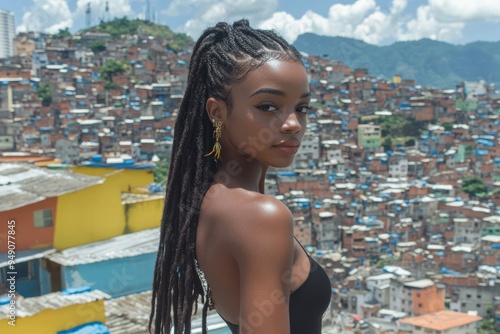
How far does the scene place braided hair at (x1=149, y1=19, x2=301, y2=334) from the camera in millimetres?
851

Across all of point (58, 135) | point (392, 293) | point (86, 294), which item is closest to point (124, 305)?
point (86, 294)

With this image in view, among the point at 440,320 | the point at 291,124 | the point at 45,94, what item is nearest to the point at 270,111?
the point at 291,124

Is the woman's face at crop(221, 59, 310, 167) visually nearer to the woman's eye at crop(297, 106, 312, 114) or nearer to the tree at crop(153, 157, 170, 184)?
the woman's eye at crop(297, 106, 312, 114)

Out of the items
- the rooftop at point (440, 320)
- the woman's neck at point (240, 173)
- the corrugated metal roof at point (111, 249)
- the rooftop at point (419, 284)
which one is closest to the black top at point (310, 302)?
the woman's neck at point (240, 173)

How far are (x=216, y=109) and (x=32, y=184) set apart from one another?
388cm

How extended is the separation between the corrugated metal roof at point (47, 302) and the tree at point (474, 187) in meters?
25.0

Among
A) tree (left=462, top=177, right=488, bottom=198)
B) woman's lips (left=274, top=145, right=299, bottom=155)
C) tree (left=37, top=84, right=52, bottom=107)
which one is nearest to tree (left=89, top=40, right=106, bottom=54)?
tree (left=37, top=84, right=52, bottom=107)

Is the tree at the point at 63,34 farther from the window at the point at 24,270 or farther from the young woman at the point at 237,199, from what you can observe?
the young woman at the point at 237,199

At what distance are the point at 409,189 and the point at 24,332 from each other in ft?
76.9

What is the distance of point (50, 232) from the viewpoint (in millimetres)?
4598

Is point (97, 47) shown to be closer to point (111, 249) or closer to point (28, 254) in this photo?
point (111, 249)

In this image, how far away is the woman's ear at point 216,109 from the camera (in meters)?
0.85

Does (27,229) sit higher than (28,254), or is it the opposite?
(27,229)

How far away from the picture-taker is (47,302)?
3.24m
